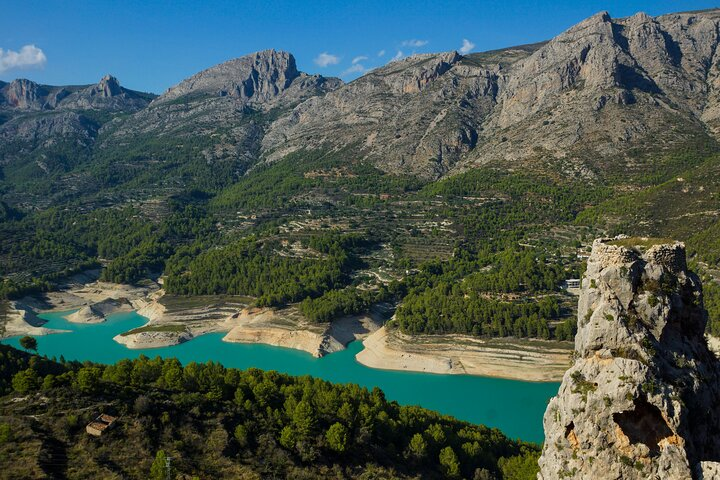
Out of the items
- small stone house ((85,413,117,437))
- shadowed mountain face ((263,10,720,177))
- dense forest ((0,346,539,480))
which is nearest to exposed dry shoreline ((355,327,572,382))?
dense forest ((0,346,539,480))

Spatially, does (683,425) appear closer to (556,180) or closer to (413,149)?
(556,180)

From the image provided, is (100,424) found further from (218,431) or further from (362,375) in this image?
(362,375)

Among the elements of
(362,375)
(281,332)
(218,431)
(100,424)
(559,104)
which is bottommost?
(362,375)

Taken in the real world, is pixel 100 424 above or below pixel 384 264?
below

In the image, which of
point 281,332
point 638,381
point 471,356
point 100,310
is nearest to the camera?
point 638,381

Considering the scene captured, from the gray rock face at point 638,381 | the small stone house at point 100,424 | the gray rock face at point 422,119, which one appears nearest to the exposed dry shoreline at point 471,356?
the small stone house at point 100,424

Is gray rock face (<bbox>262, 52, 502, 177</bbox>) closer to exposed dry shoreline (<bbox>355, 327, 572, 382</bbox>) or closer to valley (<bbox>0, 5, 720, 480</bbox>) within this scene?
valley (<bbox>0, 5, 720, 480</bbox>)

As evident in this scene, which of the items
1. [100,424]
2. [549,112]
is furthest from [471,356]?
[549,112]
